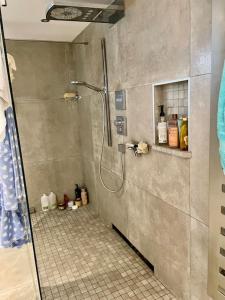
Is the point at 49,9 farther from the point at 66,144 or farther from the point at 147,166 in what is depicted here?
the point at 66,144

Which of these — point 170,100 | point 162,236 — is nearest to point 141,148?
point 170,100

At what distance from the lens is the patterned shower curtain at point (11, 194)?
4.03ft

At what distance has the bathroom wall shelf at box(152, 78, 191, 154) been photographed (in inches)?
57.0

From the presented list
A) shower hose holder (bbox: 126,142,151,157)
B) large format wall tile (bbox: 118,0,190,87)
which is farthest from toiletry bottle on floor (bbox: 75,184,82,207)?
large format wall tile (bbox: 118,0,190,87)

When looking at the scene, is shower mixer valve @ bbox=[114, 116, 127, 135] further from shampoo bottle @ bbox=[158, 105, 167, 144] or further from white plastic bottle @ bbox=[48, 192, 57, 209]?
white plastic bottle @ bbox=[48, 192, 57, 209]

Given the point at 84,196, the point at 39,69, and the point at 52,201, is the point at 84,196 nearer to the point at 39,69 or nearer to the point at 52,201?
the point at 52,201

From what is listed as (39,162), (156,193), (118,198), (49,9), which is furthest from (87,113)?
(156,193)

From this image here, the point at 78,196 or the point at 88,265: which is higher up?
the point at 78,196

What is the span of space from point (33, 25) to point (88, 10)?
889 millimetres

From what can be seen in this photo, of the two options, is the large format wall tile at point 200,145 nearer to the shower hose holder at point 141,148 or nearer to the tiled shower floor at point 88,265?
the shower hose holder at point 141,148

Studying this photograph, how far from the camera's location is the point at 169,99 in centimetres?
160

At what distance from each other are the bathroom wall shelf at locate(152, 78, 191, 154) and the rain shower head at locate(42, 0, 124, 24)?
73 cm

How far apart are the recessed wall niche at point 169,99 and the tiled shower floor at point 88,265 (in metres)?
1.08

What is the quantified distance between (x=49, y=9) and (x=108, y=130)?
1101 mm
